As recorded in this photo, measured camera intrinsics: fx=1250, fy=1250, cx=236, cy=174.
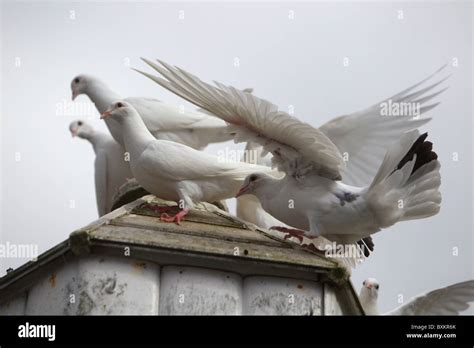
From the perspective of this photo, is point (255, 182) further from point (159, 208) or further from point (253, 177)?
point (159, 208)

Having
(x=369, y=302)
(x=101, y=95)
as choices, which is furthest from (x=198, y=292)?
(x=101, y=95)

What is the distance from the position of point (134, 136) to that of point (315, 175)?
236 centimetres

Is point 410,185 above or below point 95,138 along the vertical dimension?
below

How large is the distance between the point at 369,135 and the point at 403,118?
835 millimetres

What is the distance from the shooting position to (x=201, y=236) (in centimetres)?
1392

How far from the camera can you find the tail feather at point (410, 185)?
572 inches

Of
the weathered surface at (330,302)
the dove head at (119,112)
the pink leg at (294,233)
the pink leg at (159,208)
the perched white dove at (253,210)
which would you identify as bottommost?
the weathered surface at (330,302)

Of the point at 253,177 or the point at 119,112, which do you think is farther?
the point at 119,112

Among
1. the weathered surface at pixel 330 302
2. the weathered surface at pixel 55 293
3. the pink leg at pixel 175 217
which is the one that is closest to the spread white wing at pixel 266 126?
the pink leg at pixel 175 217

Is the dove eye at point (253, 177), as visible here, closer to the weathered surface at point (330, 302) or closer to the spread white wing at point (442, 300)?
the weathered surface at point (330, 302)

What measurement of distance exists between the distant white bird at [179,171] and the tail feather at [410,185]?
197 centimetres

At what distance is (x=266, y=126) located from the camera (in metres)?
14.9

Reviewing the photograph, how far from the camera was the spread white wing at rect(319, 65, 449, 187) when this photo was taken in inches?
653

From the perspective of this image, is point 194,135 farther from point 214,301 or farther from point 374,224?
point 214,301
